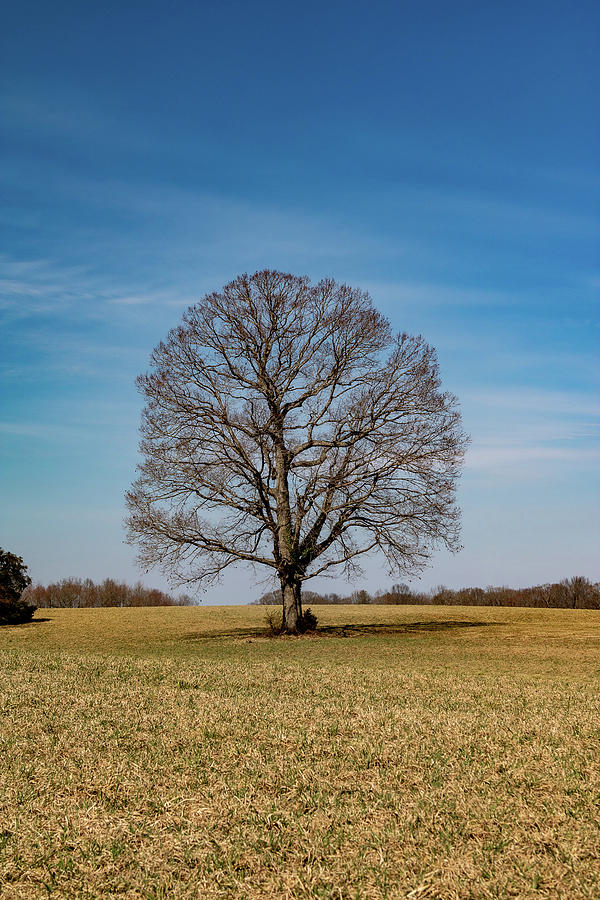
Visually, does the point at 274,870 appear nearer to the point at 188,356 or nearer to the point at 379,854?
the point at 379,854

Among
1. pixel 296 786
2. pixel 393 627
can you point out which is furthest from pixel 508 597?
pixel 296 786

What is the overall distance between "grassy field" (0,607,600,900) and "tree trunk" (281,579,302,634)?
11.5 metres

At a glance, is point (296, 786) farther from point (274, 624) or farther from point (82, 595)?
point (82, 595)

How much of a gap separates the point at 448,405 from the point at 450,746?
15.9 meters

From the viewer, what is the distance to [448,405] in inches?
811

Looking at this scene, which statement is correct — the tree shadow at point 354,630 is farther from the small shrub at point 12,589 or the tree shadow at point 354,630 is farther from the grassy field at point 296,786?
the grassy field at point 296,786

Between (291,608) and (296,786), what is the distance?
17101 millimetres

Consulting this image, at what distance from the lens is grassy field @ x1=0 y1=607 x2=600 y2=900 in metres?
3.45

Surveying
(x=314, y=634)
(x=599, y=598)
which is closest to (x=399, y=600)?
(x=599, y=598)

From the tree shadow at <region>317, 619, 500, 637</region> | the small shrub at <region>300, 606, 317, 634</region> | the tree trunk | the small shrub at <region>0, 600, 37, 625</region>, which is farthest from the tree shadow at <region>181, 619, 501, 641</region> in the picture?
the small shrub at <region>0, 600, 37, 625</region>

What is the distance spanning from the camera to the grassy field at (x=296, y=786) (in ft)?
11.3

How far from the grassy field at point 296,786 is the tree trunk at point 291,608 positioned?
11507mm

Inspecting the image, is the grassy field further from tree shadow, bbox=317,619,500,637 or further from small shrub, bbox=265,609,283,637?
tree shadow, bbox=317,619,500,637

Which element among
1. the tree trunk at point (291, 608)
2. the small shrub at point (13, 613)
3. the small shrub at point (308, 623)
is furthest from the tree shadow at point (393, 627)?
the small shrub at point (13, 613)
